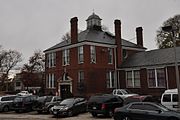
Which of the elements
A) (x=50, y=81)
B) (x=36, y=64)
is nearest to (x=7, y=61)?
(x=36, y=64)

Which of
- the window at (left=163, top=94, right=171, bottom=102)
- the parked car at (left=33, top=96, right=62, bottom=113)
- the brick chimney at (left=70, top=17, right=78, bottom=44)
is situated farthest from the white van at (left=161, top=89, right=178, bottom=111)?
the brick chimney at (left=70, top=17, right=78, bottom=44)

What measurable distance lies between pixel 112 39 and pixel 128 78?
7.33 meters

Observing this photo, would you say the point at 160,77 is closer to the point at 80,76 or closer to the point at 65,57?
the point at 80,76

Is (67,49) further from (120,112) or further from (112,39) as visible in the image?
(120,112)

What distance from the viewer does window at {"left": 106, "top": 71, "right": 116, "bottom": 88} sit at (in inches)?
1473

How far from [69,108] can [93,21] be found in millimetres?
24007

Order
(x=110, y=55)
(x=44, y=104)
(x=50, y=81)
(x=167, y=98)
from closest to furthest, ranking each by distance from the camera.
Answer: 1. (x=167, y=98)
2. (x=44, y=104)
3. (x=110, y=55)
4. (x=50, y=81)

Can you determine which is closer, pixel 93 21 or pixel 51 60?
pixel 51 60

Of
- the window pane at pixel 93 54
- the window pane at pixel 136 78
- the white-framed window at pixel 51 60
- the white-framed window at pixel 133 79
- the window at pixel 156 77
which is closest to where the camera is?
the window at pixel 156 77

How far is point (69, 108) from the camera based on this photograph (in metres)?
22.7

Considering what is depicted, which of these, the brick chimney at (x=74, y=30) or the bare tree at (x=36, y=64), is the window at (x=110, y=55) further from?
the bare tree at (x=36, y=64)

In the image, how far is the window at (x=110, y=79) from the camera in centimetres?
3741

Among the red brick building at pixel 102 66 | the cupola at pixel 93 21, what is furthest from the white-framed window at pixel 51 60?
the cupola at pixel 93 21

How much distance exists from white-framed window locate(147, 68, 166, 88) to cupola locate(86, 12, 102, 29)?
1416 centimetres
